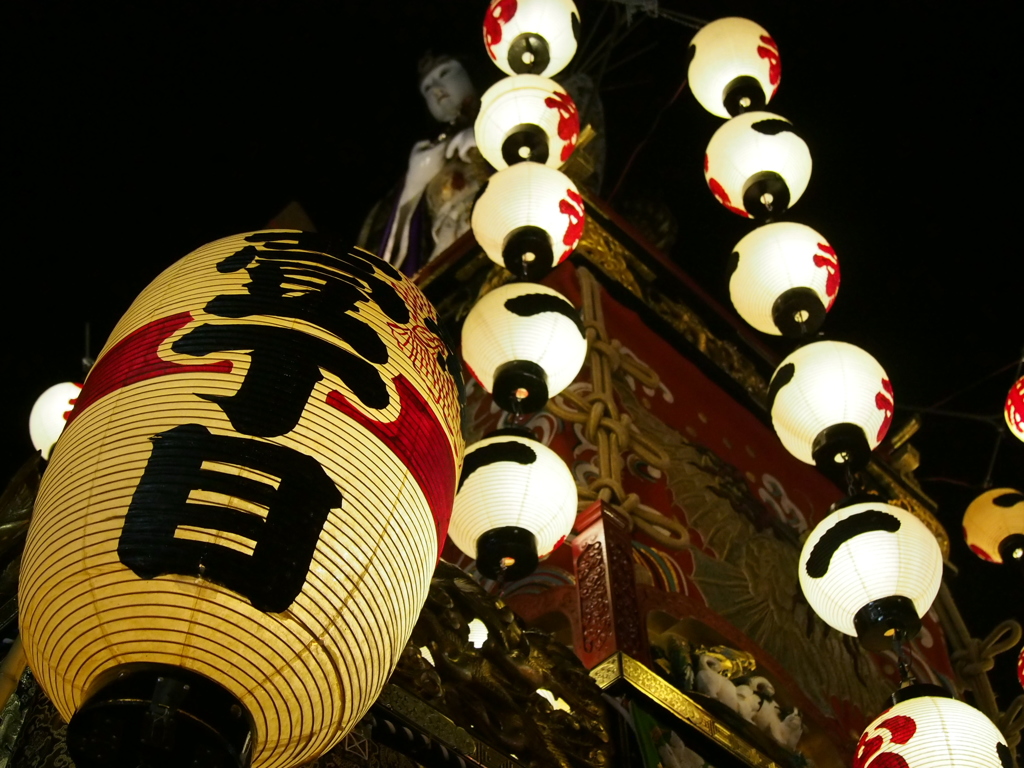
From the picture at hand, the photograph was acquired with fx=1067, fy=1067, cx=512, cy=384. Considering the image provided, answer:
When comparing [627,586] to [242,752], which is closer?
[242,752]

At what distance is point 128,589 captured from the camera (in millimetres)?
1463

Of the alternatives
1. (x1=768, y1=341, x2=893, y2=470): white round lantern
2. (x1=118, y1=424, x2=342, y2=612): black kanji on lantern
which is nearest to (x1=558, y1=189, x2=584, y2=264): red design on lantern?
(x1=768, y1=341, x2=893, y2=470): white round lantern

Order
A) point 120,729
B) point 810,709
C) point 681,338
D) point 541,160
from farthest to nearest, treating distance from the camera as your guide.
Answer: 1. point 681,338
2. point 541,160
3. point 810,709
4. point 120,729

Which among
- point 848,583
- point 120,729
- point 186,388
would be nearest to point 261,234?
point 186,388

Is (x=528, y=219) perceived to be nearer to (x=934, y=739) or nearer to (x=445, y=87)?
(x=934, y=739)

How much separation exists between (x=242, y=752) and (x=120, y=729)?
0.52 feet

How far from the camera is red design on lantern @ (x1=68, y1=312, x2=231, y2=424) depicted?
67.9 inches

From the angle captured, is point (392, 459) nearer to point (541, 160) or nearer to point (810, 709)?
point (810, 709)

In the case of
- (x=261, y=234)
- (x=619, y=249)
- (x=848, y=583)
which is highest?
(x=619, y=249)

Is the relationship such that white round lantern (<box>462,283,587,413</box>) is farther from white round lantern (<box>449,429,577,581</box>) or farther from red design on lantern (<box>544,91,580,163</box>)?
red design on lantern (<box>544,91,580,163</box>)

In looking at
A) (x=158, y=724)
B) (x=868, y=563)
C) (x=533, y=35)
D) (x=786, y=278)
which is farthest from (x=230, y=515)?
(x=533, y=35)

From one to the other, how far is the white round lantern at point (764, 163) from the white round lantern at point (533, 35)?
3.43ft

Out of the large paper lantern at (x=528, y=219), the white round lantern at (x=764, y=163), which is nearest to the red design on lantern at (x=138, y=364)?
the large paper lantern at (x=528, y=219)

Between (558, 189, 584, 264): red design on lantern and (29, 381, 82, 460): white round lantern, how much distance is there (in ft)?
6.55
